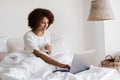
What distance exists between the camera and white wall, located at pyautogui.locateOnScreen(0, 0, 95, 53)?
9.40 ft

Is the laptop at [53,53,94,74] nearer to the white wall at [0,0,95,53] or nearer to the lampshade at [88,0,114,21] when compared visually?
the lampshade at [88,0,114,21]

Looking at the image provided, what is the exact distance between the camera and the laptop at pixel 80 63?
1900 mm

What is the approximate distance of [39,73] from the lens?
74.4 inches

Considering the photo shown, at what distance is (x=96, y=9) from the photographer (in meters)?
2.74

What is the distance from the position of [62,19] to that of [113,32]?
712mm

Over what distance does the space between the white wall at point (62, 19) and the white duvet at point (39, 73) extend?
85cm

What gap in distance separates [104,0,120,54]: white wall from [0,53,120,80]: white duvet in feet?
A: 3.62

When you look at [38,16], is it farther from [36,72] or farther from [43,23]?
[36,72]

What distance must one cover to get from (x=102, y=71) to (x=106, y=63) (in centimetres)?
81

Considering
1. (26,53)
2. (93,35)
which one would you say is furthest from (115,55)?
(26,53)

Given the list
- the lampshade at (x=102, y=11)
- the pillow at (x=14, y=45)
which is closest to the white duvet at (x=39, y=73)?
the pillow at (x=14, y=45)

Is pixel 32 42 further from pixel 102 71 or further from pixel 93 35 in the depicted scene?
pixel 93 35

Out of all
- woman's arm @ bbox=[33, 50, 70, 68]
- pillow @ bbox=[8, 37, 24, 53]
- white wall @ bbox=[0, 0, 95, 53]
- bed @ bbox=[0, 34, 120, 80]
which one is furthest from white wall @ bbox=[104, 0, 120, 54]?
woman's arm @ bbox=[33, 50, 70, 68]

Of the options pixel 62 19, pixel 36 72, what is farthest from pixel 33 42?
pixel 62 19
